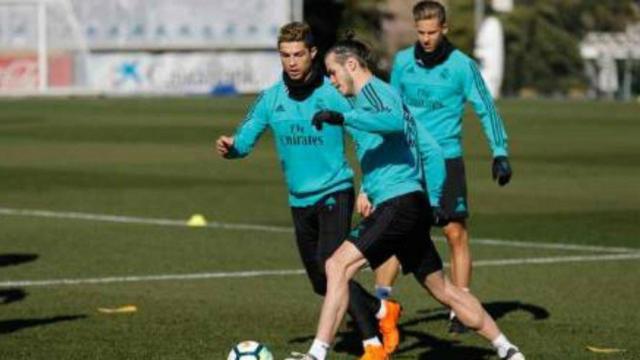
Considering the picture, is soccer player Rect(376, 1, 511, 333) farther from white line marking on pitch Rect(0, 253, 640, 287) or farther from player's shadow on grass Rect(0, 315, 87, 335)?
white line marking on pitch Rect(0, 253, 640, 287)

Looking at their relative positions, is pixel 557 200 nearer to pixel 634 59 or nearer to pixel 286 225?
pixel 286 225

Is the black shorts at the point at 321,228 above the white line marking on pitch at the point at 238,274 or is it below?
above

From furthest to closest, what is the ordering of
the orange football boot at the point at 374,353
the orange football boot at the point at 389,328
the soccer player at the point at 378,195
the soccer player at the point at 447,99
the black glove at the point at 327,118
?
the soccer player at the point at 447,99
the orange football boot at the point at 389,328
the orange football boot at the point at 374,353
the soccer player at the point at 378,195
the black glove at the point at 327,118

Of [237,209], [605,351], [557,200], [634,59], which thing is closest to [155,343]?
[605,351]

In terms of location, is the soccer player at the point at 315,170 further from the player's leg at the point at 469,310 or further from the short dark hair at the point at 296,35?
the player's leg at the point at 469,310

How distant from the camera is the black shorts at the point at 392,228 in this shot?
36.8ft

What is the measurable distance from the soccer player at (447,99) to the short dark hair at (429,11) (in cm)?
10

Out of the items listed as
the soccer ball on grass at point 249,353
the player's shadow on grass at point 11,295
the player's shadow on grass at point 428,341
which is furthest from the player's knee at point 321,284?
the player's shadow on grass at point 11,295

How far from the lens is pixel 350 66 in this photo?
11.2 m

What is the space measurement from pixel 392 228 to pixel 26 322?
384 centimetres

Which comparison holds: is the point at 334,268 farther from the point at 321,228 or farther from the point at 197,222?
the point at 197,222

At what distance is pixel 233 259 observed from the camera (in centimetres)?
1853

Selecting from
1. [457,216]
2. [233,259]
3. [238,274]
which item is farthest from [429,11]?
[233,259]

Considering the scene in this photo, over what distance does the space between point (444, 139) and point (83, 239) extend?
23.7 ft
